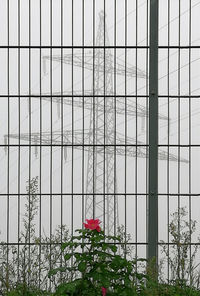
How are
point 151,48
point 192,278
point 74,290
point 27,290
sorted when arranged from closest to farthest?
point 74,290, point 27,290, point 192,278, point 151,48

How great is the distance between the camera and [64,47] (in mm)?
8625

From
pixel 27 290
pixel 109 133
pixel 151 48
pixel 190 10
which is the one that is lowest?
pixel 27 290

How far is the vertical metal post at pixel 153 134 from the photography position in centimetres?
818

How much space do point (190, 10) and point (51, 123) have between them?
2.88 meters

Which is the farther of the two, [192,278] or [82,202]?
[82,202]

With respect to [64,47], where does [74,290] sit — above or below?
below

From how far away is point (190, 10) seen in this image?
9062mm

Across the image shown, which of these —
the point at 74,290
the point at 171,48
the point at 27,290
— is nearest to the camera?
the point at 74,290

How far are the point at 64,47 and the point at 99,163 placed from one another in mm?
1867

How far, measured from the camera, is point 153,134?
8.19 meters

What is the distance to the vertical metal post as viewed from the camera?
8.18m

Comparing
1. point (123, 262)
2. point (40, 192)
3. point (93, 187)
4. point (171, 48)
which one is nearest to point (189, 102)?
point (171, 48)

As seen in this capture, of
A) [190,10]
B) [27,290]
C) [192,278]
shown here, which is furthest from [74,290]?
[190,10]

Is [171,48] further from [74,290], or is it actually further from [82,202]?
[74,290]
